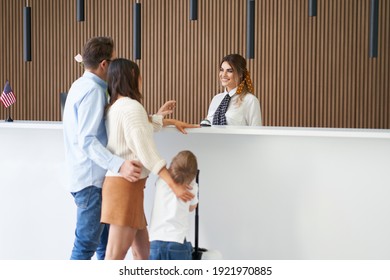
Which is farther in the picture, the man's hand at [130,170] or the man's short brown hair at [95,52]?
the man's short brown hair at [95,52]

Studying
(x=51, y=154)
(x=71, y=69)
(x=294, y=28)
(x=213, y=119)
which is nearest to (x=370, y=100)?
(x=294, y=28)

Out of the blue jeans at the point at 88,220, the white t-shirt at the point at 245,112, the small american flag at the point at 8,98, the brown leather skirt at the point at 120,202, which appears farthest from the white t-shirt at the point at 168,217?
the small american flag at the point at 8,98

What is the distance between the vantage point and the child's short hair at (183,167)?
3.84 meters

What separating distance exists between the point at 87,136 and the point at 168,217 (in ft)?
2.02

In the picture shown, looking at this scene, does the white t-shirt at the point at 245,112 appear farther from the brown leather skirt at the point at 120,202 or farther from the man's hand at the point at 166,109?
the brown leather skirt at the point at 120,202

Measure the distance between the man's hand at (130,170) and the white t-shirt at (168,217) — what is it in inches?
7.7

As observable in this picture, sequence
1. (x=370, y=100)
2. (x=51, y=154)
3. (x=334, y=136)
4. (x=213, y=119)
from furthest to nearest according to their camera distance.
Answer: (x=370, y=100), (x=213, y=119), (x=51, y=154), (x=334, y=136)

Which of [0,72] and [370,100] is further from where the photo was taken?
[0,72]

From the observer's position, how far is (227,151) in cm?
425

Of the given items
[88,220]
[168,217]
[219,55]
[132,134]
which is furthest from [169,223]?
[219,55]

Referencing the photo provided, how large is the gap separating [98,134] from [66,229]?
1081 mm

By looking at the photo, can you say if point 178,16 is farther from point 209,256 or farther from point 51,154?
point 209,256

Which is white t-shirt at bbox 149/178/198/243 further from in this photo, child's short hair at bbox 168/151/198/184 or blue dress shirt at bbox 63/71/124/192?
blue dress shirt at bbox 63/71/124/192

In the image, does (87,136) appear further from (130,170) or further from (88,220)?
(88,220)
